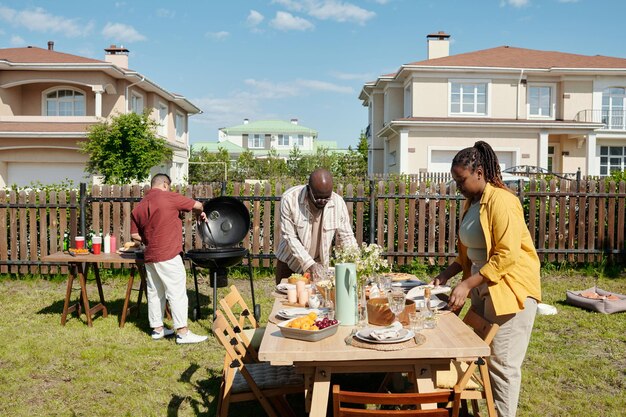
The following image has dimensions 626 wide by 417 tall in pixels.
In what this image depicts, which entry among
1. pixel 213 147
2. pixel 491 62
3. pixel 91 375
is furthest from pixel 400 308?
pixel 213 147

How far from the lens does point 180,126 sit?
37.6 metres

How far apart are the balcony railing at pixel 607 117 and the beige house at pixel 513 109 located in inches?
2.0

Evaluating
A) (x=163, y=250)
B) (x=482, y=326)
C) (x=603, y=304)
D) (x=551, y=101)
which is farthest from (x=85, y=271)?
(x=551, y=101)

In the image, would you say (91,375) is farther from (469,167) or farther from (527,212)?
(527,212)

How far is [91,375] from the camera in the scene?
5977 millimetres

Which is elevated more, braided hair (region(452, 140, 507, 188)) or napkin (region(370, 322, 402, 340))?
braided hair (region(452, 140, 507, 188))

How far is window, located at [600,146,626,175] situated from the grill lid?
2977 cm

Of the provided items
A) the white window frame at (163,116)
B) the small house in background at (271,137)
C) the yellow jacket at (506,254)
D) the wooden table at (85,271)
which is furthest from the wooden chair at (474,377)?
the small house in background at (271,137)

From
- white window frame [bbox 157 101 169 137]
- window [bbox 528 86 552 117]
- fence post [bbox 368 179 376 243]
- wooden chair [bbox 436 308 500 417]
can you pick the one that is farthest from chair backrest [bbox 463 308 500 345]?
white window frame [bbox 157 101 169 137]

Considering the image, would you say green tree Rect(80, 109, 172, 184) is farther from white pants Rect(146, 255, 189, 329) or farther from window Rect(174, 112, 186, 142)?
white pants Rect(146, 255, 189, 329)

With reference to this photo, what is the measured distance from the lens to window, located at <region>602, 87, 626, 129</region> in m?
31.1

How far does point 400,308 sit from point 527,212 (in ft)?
26.3

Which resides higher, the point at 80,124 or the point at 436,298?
the point at 80,124

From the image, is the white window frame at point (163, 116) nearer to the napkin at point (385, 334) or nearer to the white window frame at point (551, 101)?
the white window frame at point (551, 101)
